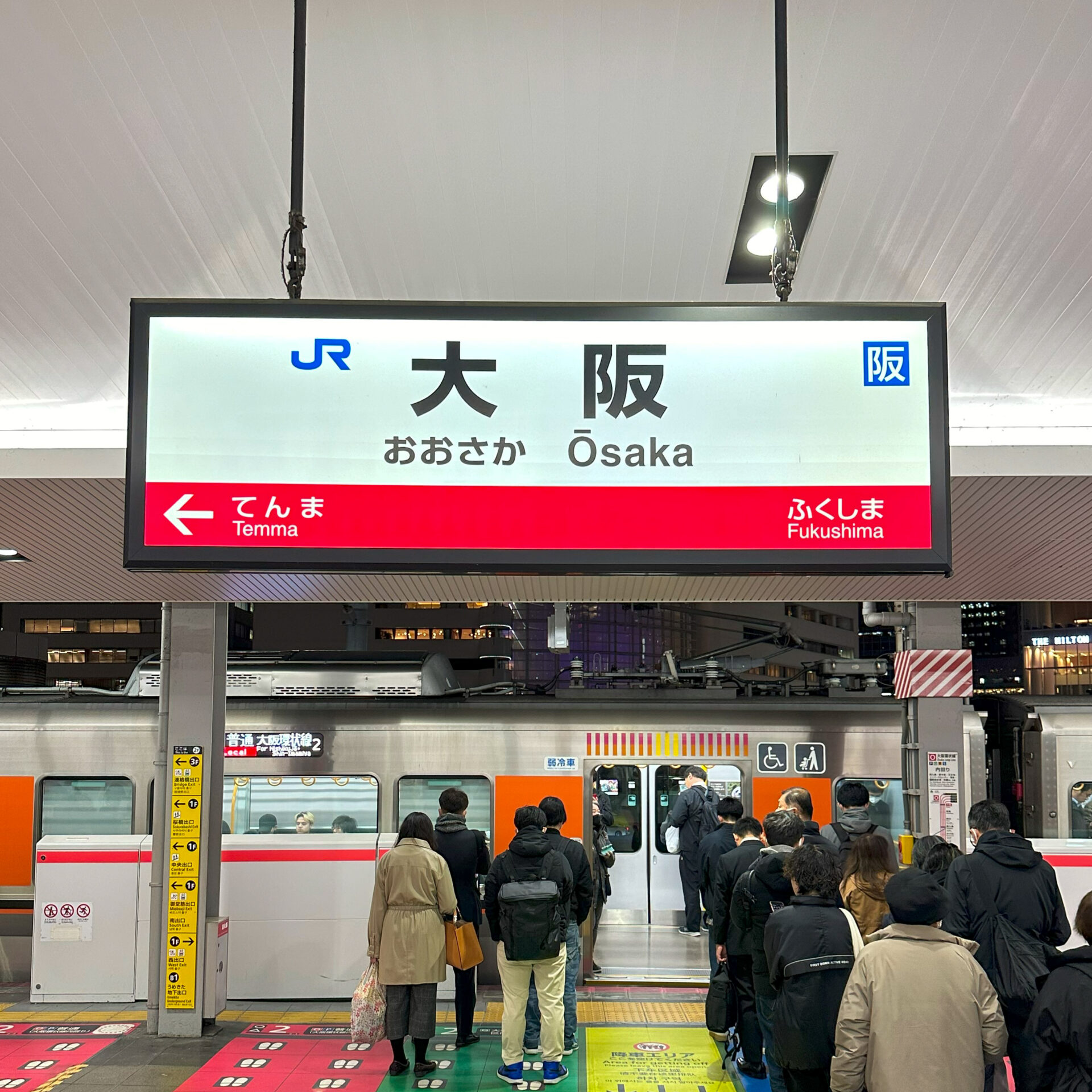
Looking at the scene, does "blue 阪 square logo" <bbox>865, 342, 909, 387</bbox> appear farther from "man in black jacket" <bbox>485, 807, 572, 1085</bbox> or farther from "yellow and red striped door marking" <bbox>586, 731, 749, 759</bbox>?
"yellow and red striped door marking" <bbox>586, 731, 749, 759</bbox>

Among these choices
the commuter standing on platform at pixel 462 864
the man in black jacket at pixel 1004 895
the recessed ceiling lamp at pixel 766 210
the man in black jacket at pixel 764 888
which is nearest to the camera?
the recessed ceiling lamp at pixel 766 210

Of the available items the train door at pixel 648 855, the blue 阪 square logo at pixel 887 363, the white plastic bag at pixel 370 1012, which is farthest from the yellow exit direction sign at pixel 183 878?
the blue 阪 square logo at pixel 887 363

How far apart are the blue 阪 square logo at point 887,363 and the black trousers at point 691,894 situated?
8.16m

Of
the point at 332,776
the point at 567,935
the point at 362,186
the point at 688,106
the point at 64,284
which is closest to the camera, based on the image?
the point at 688,106

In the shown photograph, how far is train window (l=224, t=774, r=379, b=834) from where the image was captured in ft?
30.9

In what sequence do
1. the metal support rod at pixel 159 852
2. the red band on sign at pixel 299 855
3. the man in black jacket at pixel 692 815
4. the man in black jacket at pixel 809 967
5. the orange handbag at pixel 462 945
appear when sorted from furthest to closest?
1. the man in black jacket at pixel 692 815
2. the red band on sign at pixel 299 855
3. the metal support rod at pixel 159 852
4. the orange handbag at pixel 462 945
5. the man in black jacket at pixel 809 967

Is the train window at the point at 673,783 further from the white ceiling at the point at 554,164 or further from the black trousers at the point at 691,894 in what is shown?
the white ceiling at the point at 554,164

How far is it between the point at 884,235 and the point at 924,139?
0.44m

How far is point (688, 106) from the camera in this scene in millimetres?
2959

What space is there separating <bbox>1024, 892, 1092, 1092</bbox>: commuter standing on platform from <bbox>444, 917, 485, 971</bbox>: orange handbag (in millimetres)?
3875

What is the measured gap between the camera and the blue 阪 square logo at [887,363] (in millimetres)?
2387

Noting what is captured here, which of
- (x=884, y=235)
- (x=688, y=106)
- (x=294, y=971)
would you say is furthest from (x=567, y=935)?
(x=688, y=106)

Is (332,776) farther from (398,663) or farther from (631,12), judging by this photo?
(631,12)

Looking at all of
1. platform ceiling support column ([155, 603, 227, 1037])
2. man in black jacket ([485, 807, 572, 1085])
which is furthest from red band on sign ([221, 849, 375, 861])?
man in black jacket ([485, 807, 572, 1085])
